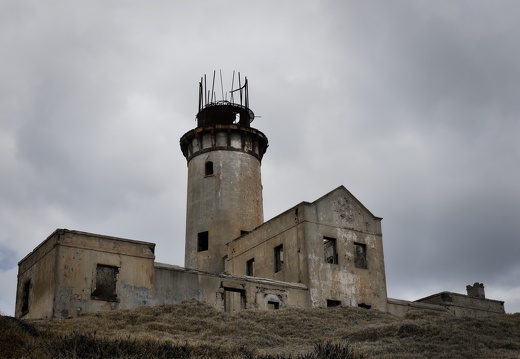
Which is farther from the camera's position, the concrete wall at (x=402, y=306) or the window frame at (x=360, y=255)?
the concrete wall at (x=402, y=306)

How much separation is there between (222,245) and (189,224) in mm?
2699

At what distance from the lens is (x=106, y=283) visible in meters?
28.0

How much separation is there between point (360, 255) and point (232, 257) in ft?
22.0

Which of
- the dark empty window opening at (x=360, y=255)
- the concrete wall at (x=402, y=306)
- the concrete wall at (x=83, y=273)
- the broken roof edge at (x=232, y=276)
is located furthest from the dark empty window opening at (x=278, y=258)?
the concrete wall at (x=83, y=273)

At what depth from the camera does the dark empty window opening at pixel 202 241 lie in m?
38.7

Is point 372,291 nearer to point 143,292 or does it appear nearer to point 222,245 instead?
point 222,245

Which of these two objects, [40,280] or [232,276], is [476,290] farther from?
[40,280]

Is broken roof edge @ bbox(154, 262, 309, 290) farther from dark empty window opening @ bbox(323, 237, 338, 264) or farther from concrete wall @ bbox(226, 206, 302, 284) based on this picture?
dark empty window opening @ bbox(323, 237, 338, 264)

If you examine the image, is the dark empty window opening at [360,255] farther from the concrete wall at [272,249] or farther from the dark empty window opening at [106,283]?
the dark empty window opening at [106,283]

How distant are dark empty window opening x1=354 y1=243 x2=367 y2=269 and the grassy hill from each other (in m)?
5.15

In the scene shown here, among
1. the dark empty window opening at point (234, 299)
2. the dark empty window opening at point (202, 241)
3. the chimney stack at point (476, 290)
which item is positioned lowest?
the dark empty window opening at point (234, 299)

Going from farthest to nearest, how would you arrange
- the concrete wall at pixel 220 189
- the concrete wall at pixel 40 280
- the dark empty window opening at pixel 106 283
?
the concrete wall at pixel 220 189
the dark empty window opening at pixel 106 283
the concrete wall at pixel 40 280

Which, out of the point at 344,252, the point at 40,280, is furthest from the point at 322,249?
the point at 40,280

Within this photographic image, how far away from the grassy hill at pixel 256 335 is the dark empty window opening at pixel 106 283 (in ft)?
7.88
